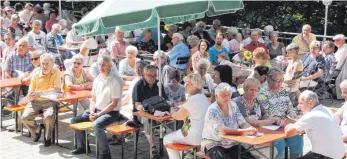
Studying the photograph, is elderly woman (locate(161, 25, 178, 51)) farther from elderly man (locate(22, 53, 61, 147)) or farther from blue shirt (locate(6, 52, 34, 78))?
elderly man (locate(22, 53, 61, 147))

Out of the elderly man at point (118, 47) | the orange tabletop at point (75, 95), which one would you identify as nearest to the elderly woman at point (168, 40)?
the elderly man at point (118, 47)

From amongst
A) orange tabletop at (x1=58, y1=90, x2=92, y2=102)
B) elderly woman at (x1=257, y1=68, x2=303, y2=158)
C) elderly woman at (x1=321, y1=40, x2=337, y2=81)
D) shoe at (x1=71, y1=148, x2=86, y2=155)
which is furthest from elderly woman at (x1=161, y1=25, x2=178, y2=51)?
elderly woman at (x1=257, y1=68, x2=303, y2=158)

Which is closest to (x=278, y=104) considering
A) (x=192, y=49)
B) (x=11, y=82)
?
(x=192, y=49)

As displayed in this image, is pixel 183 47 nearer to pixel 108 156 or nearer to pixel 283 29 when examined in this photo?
pixel 108 156

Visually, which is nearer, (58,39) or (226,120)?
(226,120)

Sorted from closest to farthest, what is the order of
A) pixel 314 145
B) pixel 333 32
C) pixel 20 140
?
pixel 314 145, pixel 20 140, pixel 333 32

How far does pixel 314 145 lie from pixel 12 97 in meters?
5.41

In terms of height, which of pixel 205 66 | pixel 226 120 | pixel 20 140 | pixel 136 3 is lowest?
pixel 20 140

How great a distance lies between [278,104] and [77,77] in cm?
322

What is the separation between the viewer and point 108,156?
7.32m

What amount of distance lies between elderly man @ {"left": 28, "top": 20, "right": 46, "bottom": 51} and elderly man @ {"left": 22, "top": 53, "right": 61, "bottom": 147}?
12.6ft

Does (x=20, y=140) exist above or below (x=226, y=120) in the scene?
below

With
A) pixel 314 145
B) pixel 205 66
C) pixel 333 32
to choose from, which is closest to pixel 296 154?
pixel 314 145

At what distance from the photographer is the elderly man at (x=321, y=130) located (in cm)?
562
